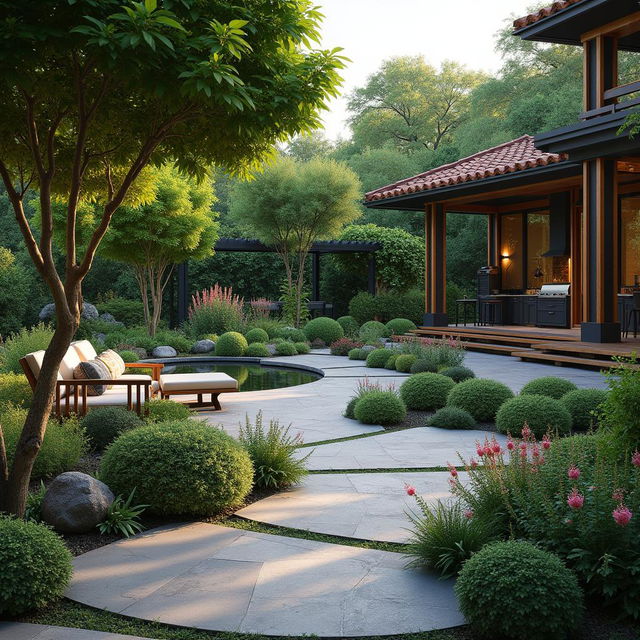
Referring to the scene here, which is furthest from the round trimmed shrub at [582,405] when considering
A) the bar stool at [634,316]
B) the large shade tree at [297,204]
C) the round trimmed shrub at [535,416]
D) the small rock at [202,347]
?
the large shade tree at [297,204]

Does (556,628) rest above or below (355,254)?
below

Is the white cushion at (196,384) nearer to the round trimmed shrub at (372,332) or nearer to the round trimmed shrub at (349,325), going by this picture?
the round trimmed shrub at (372,332)

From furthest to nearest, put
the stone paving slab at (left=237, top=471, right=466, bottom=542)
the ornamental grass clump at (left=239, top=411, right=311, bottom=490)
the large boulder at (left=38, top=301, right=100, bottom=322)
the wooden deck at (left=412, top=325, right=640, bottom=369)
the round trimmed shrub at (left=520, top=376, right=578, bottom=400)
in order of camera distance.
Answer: the large boulder at (left=38, top=301, right=100, bottom=322), the wooden deck at (left=412, top=325, right=640, bottom=369), the round trimmed shrub at (left=520, top=376, right=578, bottom=400), the ornamental grass clump at (left=239, top=411, right=311, bottom=490), the stone paving slab at (left=237, top=471, right=466, bottom=542)

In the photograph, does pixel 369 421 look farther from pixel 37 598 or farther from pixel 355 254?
pixel 355 254

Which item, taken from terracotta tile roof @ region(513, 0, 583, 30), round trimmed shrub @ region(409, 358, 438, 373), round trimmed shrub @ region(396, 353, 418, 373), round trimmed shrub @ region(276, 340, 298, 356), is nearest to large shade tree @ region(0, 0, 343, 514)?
round trimmed shrub @ region(409, 358, 438, 373)

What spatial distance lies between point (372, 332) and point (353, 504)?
12.5 meters

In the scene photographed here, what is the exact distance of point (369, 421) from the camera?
7.91 meters

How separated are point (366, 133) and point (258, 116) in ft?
120

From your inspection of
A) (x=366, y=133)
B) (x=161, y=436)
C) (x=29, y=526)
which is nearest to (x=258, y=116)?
(x=161, y=436)

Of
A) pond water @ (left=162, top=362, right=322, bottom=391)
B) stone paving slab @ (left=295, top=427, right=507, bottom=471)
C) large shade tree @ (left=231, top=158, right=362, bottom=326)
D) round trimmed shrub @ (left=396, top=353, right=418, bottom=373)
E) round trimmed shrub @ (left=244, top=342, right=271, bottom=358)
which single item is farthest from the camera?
large shade tree @ (left=231, top=158, right=362, bottom=326)

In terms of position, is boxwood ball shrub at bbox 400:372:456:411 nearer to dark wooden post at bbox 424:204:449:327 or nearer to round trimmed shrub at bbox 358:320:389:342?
round trimmed shrub at bbox 358:320:389:342

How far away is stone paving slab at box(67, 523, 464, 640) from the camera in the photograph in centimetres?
314

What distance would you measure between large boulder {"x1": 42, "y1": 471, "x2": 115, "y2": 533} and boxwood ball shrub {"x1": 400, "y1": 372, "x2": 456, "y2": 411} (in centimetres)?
485

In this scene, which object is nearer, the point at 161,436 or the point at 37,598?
the point at 37,598
